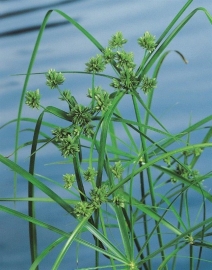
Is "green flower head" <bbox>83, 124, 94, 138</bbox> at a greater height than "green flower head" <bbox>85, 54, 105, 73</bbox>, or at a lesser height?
lesser

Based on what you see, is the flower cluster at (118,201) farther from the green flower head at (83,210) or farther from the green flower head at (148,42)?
the green flower head at (148,42)

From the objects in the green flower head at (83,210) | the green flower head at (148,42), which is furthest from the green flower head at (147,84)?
the green flower head at (83,210)

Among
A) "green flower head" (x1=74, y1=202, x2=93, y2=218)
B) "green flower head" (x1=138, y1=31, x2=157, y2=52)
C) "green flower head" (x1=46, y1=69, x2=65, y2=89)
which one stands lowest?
"green flower head" (x1=74, y1=202, x2=93, y2=218)

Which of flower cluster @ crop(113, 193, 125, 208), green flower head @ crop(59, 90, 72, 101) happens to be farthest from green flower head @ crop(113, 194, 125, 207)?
green flower head @ crop(59, 90, 72, 101)

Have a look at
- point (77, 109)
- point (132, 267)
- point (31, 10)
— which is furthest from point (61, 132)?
point (31, 10)

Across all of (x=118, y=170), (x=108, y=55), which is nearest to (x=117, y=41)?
(x=108, y=55)

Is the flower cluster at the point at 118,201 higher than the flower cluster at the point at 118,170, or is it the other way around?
the flower cluster at the point at 118,170

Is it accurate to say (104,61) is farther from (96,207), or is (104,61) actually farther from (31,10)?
(31,10)

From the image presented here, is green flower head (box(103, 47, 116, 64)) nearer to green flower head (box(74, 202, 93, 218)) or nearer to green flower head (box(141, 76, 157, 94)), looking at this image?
green flower head (box(141, 76, 157, 94))

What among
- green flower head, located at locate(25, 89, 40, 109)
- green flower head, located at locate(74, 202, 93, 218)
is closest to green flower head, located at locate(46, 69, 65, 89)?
green flower head, located at locate(25, 89, 40, 109)
